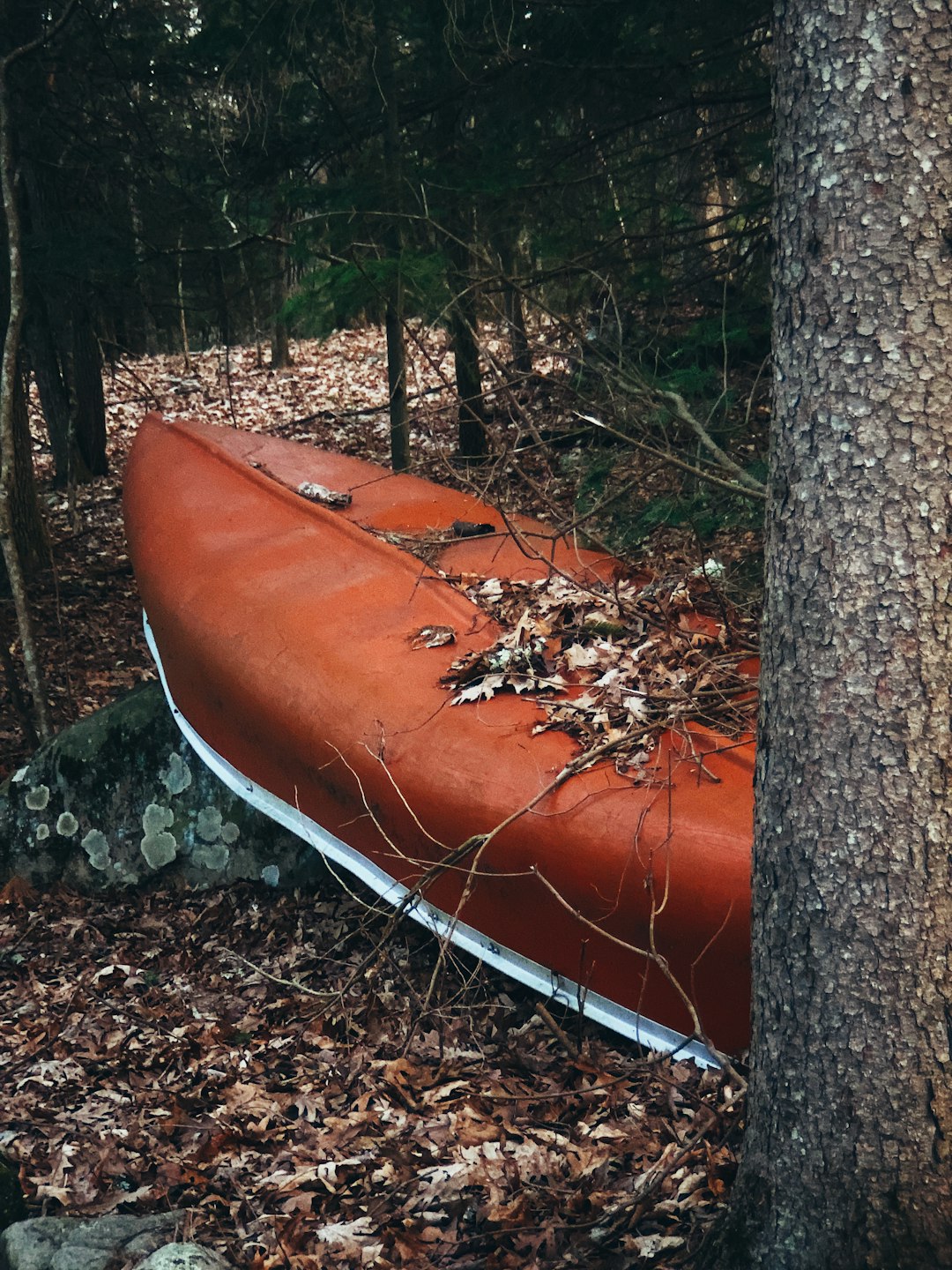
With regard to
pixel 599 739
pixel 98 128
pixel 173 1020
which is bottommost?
pixel 173 1020

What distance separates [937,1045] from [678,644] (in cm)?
216

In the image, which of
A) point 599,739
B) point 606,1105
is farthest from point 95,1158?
point 599,739

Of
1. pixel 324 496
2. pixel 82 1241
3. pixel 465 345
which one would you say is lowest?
pixel 82 1241

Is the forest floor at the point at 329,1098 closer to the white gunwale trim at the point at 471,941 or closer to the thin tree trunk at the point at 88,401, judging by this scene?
the white gunwale trim at the point at 471,941

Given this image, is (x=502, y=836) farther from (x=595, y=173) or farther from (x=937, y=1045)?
(x=595, y=173)

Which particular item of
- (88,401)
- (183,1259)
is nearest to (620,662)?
(183,1259)

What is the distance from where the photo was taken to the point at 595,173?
610 cm

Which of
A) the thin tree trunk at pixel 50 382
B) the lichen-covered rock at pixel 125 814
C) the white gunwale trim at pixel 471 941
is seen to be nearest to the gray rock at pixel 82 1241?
the white gunwale trim at pixel 471 941

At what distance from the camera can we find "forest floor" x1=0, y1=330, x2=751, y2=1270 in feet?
9.34

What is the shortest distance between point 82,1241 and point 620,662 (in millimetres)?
2475

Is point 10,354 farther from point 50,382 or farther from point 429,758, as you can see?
point 50,382

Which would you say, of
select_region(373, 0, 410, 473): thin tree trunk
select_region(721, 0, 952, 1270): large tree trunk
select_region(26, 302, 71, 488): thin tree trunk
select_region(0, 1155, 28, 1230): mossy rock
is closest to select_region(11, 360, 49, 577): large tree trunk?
select_region(26, 302, 71, 488): thin tree trunk

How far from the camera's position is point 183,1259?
265cm

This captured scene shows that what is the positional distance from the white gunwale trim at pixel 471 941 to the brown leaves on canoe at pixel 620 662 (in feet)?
2.59
